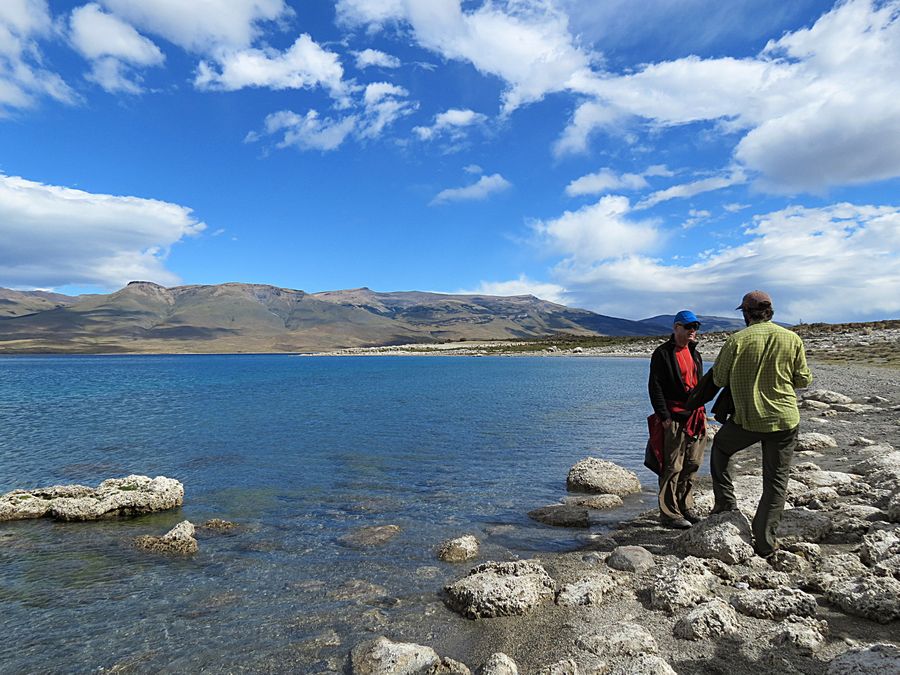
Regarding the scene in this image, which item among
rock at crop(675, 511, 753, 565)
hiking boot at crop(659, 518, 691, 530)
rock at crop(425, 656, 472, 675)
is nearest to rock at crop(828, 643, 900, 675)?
rock at crop(675, 511, 753, 565)

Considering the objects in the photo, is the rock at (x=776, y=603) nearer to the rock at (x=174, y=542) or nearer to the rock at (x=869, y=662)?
the rock at (x=869, y=662)

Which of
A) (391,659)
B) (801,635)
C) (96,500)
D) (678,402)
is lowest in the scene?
(96,500)

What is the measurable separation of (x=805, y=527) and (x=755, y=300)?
3.62 meters

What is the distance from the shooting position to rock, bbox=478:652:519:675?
16.7 ft

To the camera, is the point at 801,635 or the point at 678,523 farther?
the point at 678,523

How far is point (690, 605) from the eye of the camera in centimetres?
601

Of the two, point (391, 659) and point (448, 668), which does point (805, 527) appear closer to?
point (448, 668)

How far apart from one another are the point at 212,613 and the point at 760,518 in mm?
7448

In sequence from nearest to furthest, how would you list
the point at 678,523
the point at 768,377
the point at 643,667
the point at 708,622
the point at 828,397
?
the point at 643,667, the point at 708,622, the point at 768,377, the point at 678,523, the point at 828,397

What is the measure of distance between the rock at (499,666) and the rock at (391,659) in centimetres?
54

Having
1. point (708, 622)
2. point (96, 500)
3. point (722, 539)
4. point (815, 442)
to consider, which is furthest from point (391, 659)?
point (815, 442)

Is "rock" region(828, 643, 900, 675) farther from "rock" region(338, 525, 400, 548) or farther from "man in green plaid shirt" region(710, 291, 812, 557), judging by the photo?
"rock" region(338, 525, 400, 548)

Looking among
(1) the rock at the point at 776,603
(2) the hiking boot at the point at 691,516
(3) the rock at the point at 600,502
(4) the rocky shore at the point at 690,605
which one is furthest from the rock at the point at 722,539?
(3) the rock at the point at 600,502

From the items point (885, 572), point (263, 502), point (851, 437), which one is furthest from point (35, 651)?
point (851, 437)
